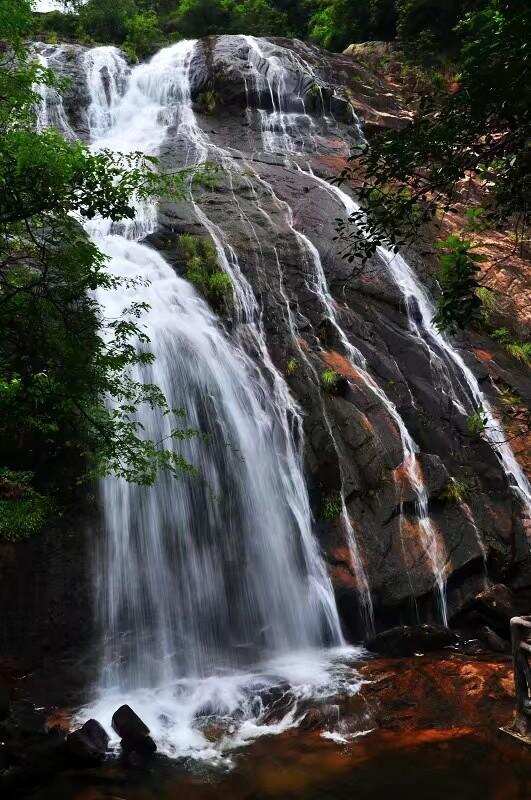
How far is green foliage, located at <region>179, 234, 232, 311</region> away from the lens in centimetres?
1159

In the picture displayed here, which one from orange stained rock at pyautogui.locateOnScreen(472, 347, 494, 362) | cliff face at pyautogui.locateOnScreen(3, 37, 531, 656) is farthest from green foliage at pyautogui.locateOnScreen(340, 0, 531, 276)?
orange stained rock at pyautogui.locateOnScreen(472, 347, 494, 362)

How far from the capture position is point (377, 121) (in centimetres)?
2036

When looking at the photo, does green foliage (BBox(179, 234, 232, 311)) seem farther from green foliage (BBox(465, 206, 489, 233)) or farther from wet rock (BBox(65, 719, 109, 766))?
wet rock (BBox(65, 719, 109, 766))

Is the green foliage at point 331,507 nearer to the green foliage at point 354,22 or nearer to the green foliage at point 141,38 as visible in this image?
the green foliage at point 141,38

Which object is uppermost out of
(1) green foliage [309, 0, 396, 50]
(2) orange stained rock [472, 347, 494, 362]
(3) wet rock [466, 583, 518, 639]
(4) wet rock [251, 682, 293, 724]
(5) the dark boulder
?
(1) green foliage [309, 0, 396, 50]

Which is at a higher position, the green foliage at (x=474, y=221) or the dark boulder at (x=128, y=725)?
the green foliage at (x=474, y=221)

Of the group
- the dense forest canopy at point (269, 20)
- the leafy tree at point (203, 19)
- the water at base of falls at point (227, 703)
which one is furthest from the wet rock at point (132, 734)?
the leafy tree at point (203, 19)

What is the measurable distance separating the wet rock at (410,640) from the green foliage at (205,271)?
21.8 ft

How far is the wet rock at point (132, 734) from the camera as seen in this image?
229 inches

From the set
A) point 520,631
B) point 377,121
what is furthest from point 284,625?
point 377,121

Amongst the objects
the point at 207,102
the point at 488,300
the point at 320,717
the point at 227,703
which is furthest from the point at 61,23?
the point at 320,717

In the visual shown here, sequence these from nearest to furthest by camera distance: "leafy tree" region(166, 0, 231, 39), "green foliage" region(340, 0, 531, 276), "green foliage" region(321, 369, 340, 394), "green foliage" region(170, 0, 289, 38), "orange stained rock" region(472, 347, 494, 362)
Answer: "green foliage" region(340, 0, 531, 276) < "green foliage" region(321, 369, 340, 394) < "orange stained rock" region(472, 347, 494, 362) < "green foliage" region(170, 0, 289, 38) < "leafy tree" region(166, 0, 231, 39)

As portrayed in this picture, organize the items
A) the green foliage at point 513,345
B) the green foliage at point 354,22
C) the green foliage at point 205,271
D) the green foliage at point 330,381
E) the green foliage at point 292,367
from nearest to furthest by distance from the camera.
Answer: the green foliage at point 330,381 < the green foliage at point 292,367 < the green foliage at point 205,271 < the green foliage at point 513,345 < the green foliage at point 354,22

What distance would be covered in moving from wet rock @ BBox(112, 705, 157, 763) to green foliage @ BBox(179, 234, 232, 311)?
7.47 m
